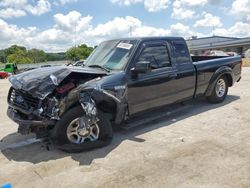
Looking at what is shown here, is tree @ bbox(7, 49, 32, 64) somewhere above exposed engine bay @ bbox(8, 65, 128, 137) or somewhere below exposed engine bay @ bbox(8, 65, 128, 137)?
below

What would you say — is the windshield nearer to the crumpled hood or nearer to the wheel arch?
the crumpled hood

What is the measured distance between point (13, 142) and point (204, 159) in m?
3.45

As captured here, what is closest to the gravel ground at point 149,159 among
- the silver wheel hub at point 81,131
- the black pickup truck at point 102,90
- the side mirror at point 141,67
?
the silver wheel hub at point 81,131

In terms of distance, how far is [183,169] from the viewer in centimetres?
404

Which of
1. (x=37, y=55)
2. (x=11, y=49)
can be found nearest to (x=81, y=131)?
(x=11, y=49)

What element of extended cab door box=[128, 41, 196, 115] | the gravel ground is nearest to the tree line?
extended cab door box=[128, 41, 196, 115]

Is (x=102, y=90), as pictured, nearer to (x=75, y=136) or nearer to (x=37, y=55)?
(x=75, y=136)

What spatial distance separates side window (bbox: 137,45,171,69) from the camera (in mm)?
5824

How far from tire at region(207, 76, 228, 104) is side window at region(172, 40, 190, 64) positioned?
1455mm

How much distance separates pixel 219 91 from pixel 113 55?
3507mm

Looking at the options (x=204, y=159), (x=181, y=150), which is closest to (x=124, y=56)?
(x=181, y=150)

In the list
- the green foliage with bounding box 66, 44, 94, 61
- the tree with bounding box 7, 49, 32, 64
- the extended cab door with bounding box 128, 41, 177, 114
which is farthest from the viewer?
the tree with bounding box 7, 49, 32, 64

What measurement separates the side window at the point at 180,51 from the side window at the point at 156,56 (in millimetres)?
326

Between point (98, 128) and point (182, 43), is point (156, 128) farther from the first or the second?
point (182, 43)
